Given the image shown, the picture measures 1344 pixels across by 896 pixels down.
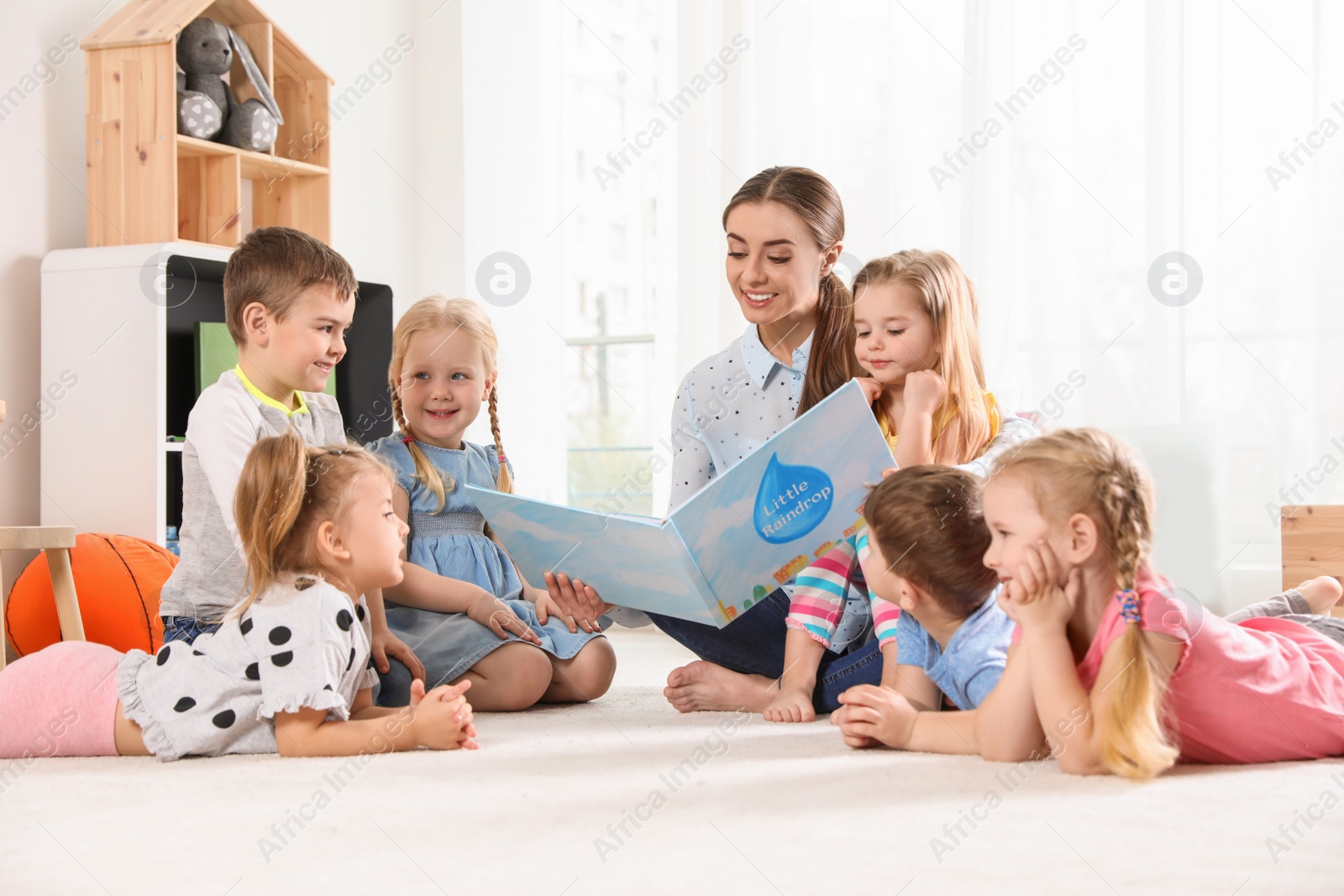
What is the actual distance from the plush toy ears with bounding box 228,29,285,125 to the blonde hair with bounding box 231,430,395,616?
1362 millimetres

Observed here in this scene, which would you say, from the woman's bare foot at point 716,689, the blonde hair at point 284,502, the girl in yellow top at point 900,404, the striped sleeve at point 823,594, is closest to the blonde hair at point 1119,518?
the girl in yellow top at point 900,404

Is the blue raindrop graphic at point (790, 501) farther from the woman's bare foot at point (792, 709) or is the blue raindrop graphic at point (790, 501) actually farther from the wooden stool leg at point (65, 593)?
the wooden stool leg at point (65, 593)

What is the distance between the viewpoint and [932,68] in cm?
252

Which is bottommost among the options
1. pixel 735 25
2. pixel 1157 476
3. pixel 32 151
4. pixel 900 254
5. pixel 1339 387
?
pixel 1157 476

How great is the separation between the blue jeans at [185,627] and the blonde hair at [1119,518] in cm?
89

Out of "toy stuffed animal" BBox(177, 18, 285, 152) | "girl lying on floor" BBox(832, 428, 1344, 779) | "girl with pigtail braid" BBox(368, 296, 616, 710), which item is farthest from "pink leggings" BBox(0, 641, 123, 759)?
"toy stuffed animal" BBox(177, 18, 285, 152)

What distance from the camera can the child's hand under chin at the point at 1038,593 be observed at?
3.09ft

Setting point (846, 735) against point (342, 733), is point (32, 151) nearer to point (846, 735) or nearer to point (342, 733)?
point (342, 733)

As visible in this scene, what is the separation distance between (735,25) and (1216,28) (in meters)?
1.09

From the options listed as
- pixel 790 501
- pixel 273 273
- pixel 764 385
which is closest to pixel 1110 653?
pixel 790 501

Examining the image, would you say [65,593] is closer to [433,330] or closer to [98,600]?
[98,600]

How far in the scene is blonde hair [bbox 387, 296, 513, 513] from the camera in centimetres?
160

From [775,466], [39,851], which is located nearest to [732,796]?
[775,466]

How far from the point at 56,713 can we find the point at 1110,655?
995 mm
